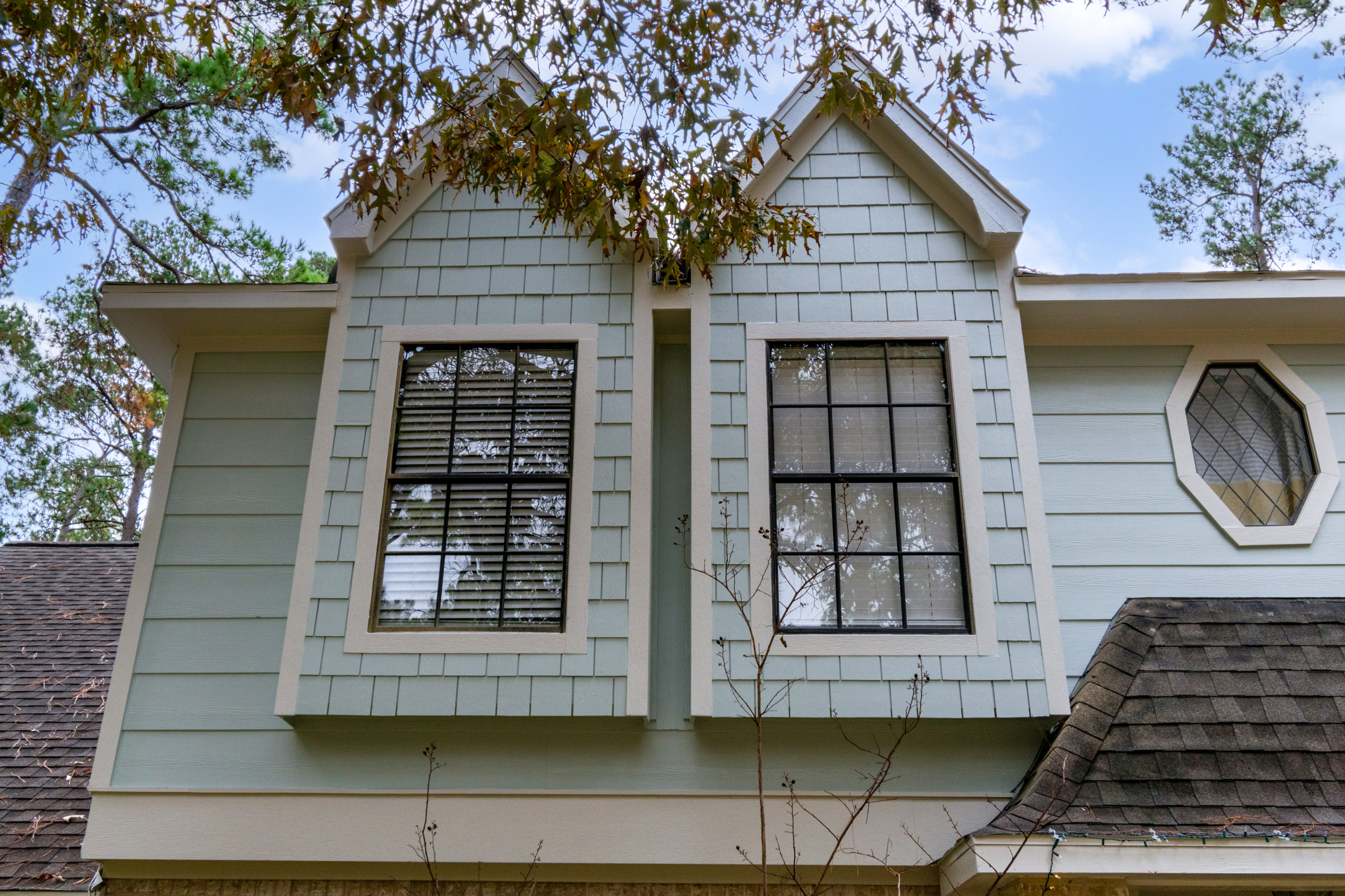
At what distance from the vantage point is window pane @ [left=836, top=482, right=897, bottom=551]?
16.7 ft

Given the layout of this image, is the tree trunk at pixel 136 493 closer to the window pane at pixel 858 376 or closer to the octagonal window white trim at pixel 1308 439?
the window pane at pixel 858 376

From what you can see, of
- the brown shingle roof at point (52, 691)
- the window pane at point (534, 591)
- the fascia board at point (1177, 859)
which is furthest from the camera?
the brown shingle roof at point (52, 691)

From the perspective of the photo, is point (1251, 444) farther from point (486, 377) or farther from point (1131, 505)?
point (486, 377)

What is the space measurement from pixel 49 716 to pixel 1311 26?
8006 millimetres

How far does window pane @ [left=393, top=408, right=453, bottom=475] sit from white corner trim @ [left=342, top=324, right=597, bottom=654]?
8cm

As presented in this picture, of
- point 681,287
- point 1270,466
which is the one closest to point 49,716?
point 681,287

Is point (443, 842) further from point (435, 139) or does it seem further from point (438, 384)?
point (435, 139)

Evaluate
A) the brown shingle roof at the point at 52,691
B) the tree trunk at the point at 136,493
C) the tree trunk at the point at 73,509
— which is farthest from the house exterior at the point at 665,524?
the tree trunk at the point at 73,509

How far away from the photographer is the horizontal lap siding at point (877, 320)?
4746mm

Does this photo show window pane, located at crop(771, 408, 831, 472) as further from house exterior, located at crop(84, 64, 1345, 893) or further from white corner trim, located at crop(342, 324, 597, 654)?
white corner trim, located at crop(342, 324, 597, 654)

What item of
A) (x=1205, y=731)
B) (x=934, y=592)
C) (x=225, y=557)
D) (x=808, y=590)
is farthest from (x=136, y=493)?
(x=1205, y=731)

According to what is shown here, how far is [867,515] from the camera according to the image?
203 inches

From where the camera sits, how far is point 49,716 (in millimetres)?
6344

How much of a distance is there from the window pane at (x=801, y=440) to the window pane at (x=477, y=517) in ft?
4.87
